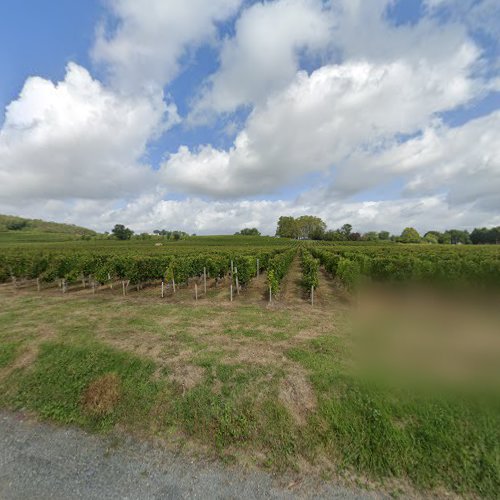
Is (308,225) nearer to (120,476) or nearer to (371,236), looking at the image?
(371,236)

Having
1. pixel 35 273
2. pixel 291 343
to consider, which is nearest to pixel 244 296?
pixel 291 343

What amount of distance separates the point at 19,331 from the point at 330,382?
→ 11.7 metres

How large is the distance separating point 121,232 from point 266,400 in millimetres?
124333

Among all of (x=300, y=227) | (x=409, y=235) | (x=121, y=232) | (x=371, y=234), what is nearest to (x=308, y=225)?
(x=300, y=227)

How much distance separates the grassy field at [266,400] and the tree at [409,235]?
4319 inches

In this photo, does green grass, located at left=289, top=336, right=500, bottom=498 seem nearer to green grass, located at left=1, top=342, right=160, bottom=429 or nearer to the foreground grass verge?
the foreground grass verge

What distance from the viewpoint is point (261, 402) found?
20.6 ft

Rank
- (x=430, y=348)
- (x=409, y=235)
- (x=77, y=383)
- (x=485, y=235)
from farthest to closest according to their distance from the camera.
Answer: (x=409, y=235)
(x=485, y=235)
(x=430, y=348)
(x=77, y=383)

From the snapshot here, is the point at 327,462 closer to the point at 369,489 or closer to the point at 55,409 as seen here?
the point at 369,489

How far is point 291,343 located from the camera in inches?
368

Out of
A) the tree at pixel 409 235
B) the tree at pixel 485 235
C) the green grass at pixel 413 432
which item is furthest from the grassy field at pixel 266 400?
the tree at pixel 485 235

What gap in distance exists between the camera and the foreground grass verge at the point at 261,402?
4.99 metres

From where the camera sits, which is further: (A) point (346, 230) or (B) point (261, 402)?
(A) point (346, 230)

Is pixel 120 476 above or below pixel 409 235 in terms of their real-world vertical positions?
below
